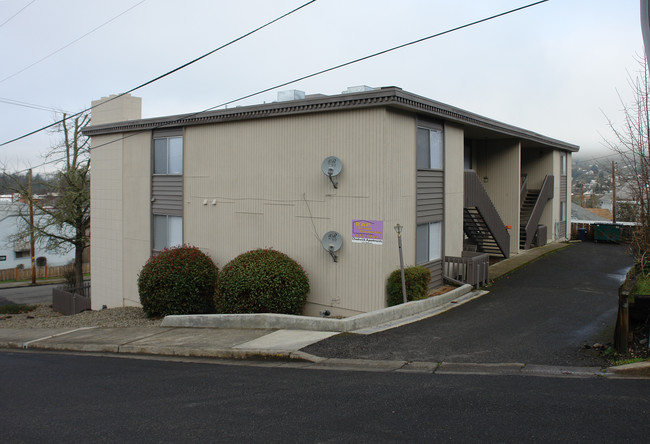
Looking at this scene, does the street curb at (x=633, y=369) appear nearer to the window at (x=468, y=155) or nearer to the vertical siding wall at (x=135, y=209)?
→ the vertical siding wall at (x=135, y=209)

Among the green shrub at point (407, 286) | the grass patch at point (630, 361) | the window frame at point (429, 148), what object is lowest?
the grass patch at point (630, 361)

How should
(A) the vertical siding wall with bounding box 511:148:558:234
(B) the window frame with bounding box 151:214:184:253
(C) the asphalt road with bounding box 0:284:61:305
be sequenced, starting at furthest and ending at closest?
1. (C) the asphalt road with bounding box 0:284:61:305
2. (A) the vertical siding wall with bounding box 511:148:558:234
3. (B) the window frame with bounding box 151:214:184:253

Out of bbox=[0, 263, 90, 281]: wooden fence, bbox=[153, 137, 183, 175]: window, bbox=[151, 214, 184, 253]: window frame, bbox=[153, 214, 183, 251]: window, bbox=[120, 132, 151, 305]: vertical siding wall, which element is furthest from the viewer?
bbox=[0, 263, 90, 281]: wooden fence

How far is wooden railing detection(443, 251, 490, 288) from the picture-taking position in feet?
54.3

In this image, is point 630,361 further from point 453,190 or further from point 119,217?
point 119,217

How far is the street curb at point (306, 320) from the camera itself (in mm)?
11711

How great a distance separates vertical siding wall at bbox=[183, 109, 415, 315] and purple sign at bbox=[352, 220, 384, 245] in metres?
0.13

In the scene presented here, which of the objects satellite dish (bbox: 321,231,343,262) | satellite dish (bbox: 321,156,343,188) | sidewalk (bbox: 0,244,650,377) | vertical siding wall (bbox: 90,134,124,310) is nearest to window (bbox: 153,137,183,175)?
vertical siding wall (bbox: 90,134,124,310)

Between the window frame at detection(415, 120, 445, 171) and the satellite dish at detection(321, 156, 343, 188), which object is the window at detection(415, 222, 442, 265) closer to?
the window frame at detection(415, 120, 445, 171)

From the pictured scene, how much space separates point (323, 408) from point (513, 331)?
572cm

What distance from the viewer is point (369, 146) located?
14.0 m

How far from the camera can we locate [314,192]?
1534cm

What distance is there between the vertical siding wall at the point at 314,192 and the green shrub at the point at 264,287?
93 centimetres

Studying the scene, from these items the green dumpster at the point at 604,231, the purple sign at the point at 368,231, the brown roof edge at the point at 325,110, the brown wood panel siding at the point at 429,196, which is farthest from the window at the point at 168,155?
the green dumpster at the point at 604,231
